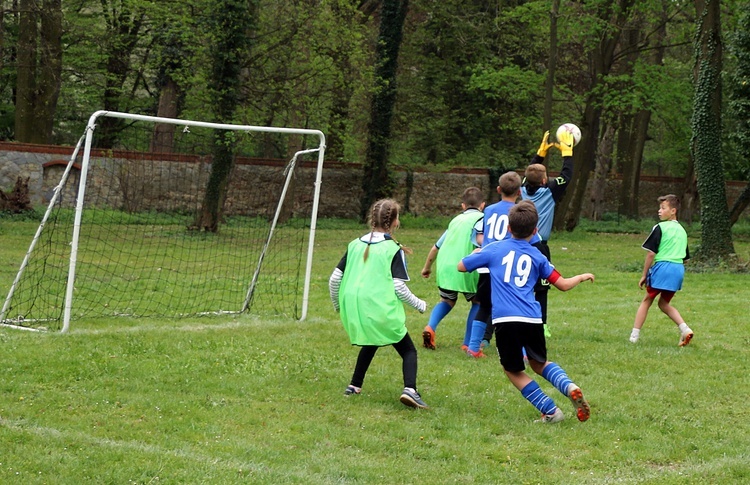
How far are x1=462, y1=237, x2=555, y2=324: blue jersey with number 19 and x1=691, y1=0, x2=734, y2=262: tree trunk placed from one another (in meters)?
14.2

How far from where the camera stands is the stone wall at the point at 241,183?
22641 mm

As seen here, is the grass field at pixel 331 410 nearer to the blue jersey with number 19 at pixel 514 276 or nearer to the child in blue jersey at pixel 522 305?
the child in blue jersey at pixel 522 305

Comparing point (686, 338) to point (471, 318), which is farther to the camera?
point (686, 338)

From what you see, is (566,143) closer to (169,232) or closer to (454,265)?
(454,265)

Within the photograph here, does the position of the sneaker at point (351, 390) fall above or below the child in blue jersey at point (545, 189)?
below

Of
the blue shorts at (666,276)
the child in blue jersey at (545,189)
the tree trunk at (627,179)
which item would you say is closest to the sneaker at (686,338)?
the blue shorts at (666,276)

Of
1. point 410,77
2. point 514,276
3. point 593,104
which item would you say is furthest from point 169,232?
point 410,77

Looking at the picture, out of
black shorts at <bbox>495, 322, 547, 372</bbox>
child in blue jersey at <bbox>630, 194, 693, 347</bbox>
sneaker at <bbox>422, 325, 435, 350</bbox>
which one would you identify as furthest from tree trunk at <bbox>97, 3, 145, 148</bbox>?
black shorts at <bbox>495, 322, 547, 372</bbox>

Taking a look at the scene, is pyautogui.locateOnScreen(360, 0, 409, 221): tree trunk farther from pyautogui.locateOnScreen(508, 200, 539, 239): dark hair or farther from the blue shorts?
pyautogui.locateOnScreen(508, 200, 539, 239): dark hair

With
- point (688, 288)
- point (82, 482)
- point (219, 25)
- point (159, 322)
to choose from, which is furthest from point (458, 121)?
point (82, 482)

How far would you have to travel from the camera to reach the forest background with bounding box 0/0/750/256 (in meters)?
24.3

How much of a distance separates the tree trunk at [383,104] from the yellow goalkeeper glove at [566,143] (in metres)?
18.6

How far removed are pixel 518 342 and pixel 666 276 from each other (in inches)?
162

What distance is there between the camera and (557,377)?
7086 millimetres
